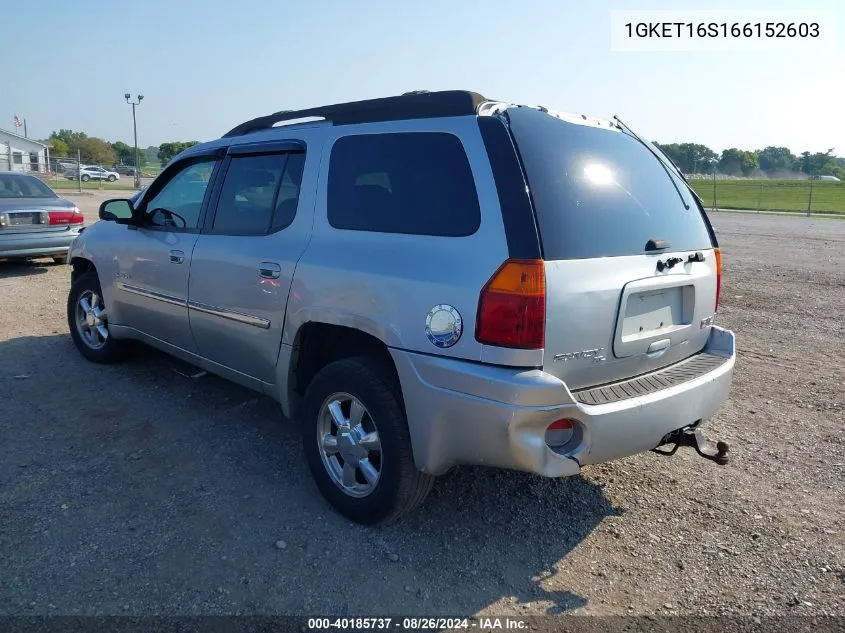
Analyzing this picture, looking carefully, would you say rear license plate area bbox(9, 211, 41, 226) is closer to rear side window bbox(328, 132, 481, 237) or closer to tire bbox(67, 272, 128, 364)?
tire bbox(67, 272, 128, 364)

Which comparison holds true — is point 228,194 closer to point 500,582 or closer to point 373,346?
point 373,346

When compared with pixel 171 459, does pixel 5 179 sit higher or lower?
higher

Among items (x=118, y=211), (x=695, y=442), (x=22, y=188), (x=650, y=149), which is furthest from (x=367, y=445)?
(x=22, y=188)

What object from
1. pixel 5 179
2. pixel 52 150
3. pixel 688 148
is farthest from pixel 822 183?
pixel 52 150

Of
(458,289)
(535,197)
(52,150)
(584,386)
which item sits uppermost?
(52,150)

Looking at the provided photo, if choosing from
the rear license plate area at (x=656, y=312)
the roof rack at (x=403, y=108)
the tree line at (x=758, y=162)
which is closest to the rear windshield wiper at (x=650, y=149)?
the rear license plate area at (x=656, y=312)

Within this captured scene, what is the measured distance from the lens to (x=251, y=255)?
3.74m

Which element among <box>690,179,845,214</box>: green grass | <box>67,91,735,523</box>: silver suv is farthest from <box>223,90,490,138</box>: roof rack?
<box>690,179,845,214</box>: green grass

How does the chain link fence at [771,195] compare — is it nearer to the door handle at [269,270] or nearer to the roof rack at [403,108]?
the roof rack at [403,108]

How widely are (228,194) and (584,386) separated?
2535 millimetres

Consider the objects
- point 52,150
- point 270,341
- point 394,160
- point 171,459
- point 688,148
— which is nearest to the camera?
point 394,160

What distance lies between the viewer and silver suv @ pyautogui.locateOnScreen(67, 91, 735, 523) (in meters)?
2.67

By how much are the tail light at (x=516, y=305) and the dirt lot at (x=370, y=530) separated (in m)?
1.08

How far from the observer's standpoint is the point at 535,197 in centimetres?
274
